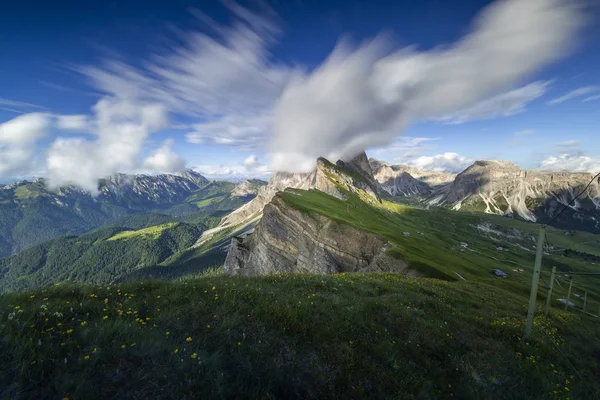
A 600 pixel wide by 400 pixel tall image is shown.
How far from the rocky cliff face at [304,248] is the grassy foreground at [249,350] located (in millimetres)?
41373

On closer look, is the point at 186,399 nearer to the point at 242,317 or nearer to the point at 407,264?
the point at 242,317

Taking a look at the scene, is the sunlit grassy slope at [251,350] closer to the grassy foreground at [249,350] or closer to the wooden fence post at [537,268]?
the grassy foreground at [249,350]

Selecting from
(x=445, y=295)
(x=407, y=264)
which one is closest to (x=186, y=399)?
(x=445, y=295)

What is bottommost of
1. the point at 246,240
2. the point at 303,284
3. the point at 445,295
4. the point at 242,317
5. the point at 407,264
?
the point at 246,240

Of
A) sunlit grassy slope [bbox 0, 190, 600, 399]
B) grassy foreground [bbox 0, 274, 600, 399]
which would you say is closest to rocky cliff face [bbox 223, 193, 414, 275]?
grassy foreground [bbox 0, 274, 600, 399]

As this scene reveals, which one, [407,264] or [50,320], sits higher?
[50,320]

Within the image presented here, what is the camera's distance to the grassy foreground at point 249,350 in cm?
529

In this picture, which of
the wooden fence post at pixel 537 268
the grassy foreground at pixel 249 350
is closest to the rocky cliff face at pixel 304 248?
the wooden fence post at pixel 537 268

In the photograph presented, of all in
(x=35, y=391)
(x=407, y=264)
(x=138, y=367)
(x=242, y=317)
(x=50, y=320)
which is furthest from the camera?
(x=407, y=264)

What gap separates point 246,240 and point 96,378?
287ft

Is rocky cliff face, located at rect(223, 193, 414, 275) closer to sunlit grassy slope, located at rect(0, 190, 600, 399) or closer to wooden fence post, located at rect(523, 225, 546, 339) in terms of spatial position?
wooden fence post, located at rect(523, 225, 546, 339)

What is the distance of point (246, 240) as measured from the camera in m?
90.8

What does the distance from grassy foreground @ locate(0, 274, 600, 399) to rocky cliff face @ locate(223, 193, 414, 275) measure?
4137 centimetres

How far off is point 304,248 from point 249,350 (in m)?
63.3
